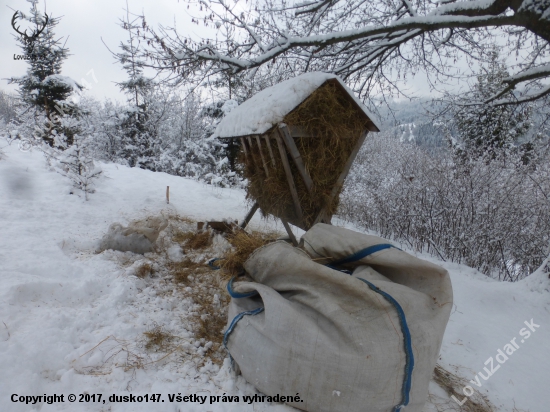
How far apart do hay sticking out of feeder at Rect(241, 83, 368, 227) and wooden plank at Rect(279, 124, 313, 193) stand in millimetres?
77

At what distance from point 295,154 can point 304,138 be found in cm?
30

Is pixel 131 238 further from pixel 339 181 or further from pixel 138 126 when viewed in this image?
pixel 138 126

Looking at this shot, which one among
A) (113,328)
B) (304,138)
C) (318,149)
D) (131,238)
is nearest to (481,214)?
(318,149)

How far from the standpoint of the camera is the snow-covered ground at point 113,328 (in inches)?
66.1

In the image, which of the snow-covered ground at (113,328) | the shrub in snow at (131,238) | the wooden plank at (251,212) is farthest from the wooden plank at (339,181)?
the shrub in snow at (131,238)

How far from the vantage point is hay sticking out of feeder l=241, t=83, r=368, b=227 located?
3.28 metres

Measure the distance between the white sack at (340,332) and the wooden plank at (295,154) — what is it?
1.53 m

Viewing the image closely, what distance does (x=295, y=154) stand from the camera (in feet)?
10.8

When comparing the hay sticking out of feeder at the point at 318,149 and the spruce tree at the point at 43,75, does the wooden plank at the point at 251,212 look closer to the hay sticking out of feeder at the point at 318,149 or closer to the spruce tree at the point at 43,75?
the hay sticking out of feeder at the point at 318,149

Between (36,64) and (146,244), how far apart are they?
49.0 feet

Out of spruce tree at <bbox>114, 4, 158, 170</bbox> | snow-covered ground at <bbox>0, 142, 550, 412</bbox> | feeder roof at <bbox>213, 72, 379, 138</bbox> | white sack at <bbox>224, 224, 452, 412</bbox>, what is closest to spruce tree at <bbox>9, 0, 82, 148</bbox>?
spruce tree at <bbox>114, 4, 158, 170</bbox>

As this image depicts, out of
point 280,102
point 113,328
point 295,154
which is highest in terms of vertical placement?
point 280,102

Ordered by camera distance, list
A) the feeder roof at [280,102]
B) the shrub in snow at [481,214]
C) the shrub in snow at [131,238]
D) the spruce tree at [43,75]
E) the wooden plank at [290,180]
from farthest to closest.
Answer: the spruce tree at [43,75], the shrub in snow at [481,214], the shrub in snow at [131,238], the wooden plank at [290,180], the feeder roof at [280,102]

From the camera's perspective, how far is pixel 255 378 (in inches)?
69.1
